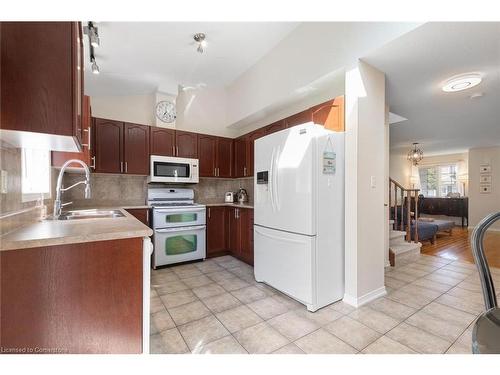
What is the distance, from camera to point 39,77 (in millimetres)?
978

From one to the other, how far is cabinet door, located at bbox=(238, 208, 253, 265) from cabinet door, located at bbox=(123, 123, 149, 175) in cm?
159

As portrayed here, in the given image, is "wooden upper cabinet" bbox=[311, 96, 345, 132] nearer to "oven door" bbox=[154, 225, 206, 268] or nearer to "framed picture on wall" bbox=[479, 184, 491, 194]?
"oven door" bbox=[154, 225, 206, 268]

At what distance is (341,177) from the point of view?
2.31 m

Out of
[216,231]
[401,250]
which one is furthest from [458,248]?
[216,231]

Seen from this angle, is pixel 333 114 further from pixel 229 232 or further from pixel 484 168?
pixel 484 168

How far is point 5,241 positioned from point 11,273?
0.43ft

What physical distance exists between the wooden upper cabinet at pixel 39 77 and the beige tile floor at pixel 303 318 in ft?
5.00

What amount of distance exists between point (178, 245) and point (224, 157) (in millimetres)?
1689

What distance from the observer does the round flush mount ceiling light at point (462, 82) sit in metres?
2.45

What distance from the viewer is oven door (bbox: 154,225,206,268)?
127 inches
